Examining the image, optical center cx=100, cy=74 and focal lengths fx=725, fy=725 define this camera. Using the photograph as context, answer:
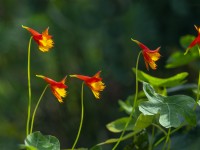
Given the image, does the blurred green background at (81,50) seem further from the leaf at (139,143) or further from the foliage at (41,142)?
the foliage at (41,142)

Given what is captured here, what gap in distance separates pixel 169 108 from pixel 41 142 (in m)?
0.18

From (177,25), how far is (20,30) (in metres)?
0.81

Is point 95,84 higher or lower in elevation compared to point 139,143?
higher

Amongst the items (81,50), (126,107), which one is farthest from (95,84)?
(81,50)

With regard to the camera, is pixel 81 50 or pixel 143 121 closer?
pixel 143 121

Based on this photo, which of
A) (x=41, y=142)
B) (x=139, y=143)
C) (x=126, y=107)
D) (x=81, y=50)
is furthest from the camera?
(x=81, y=50)

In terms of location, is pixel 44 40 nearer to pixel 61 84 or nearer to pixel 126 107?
pixel 61 84

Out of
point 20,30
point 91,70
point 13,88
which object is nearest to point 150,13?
point 91,70

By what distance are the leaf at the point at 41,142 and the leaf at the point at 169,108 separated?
12 cm

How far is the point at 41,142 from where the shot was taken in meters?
0.91

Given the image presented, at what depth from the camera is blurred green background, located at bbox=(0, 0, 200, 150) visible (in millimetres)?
2975

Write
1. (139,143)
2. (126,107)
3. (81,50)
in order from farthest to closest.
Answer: (81,50)
(126,107)
(139,143)

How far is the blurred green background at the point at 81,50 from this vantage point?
2975 millimetres

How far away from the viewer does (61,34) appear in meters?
3.48
